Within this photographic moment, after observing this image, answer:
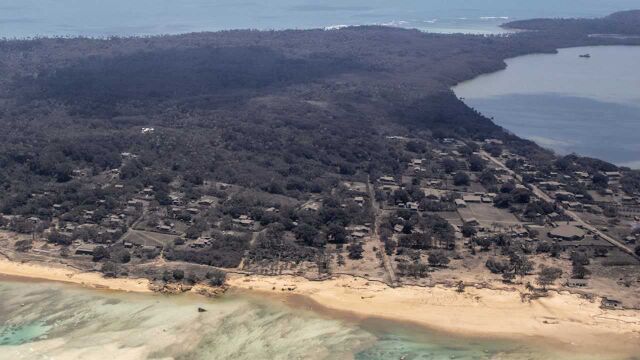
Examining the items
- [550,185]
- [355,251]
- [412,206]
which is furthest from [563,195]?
[355,251]

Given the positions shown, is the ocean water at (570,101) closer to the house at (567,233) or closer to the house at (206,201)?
the house at (567,233)

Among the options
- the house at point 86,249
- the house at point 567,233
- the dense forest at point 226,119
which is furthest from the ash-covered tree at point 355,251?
the house at point 86,249

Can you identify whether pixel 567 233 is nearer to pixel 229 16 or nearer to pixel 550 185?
pixel 550 185

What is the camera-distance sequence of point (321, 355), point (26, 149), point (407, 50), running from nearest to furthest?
point (321, 355), point (26, 149), point (407, 50)

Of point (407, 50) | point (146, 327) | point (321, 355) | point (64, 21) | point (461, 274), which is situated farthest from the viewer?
point (64, 21)

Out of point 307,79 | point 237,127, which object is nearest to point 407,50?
point 307,79

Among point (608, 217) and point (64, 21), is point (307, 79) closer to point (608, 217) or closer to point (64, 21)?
Answer: point (608, 217)
